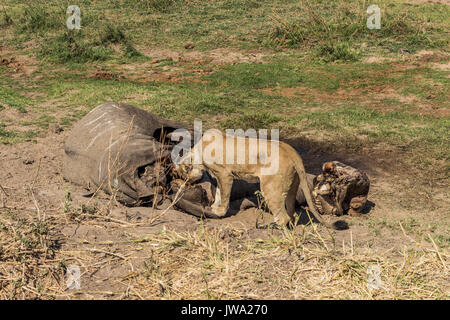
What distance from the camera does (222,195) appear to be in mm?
5742

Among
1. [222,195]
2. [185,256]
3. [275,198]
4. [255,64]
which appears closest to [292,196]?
[275,198]

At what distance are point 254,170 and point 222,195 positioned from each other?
18.8 inches

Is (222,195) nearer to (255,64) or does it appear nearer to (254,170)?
(254,170)

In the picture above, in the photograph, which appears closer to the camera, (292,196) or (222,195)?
(292,196)

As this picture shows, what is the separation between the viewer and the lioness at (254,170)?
17.5 feet

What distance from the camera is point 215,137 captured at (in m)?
5.80

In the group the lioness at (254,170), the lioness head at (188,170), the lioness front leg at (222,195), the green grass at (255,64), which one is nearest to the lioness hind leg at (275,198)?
the lioness at (254,170)

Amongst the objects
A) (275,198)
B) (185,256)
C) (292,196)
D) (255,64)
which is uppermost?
(185,256)

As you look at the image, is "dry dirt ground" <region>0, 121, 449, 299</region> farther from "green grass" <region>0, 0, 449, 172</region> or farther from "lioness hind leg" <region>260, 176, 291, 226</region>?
"green grass" <region>0, 0, 449, 172</region>

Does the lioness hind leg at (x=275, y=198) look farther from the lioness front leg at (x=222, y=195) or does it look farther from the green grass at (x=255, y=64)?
the green grass at (x=255, y=64)

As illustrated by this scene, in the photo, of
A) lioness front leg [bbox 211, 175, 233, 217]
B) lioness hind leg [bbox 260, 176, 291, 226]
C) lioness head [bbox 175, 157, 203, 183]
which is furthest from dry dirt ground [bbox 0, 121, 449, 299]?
lioness head [bbox 175, 157, 203, 183]
